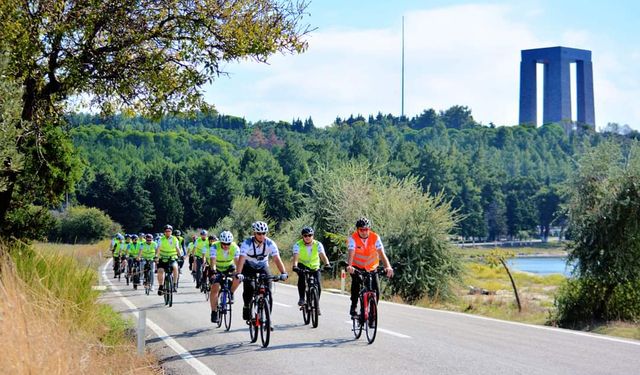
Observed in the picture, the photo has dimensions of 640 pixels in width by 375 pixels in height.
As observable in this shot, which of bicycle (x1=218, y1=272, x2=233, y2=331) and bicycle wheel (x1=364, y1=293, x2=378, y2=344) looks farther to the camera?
bicycle (x1=218, y1=272, x2=233, y2=331)

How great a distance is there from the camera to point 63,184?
38.2 meters

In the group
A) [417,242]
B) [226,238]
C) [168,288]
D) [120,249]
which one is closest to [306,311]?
[226,238]

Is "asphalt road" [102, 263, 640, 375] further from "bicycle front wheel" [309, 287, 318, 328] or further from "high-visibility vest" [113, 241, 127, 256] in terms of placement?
"high-visibility vest" [113, 241, 127, 256]

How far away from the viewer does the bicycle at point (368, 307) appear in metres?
12.6

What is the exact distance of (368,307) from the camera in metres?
12.7

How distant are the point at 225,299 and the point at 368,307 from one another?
11.4 ft

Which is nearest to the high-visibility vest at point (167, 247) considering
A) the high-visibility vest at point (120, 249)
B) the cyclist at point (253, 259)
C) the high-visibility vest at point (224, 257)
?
the high-visibility vest at point (224, 257)

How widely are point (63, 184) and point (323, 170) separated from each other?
1310cm

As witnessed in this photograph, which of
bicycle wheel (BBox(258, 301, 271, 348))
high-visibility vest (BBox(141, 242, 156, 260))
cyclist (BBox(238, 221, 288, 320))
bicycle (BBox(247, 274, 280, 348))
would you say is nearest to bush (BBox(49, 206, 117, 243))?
high-visibility vest (BBox(141, 242, 156, 260))

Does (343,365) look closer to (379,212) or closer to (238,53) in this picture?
(238,53)

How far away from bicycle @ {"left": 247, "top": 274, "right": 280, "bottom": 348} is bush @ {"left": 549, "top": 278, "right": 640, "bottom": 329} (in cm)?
851

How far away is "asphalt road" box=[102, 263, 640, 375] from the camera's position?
1023 cm

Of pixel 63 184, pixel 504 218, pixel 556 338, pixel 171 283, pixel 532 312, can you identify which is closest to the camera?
pixel 556 338

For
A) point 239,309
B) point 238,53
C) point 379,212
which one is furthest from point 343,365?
point 379,212
